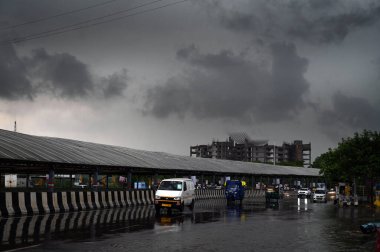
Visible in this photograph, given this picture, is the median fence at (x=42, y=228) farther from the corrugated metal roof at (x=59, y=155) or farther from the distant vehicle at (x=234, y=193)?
the distant vehicle at (x=234, y=193)

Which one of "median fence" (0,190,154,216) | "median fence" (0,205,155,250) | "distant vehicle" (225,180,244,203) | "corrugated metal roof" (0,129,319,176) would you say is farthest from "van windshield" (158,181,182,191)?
"distant vehicle" (225,180,244,203)

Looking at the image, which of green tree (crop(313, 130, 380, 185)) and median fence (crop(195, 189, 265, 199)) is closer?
green tree (crop(313, 130, 380, 185))

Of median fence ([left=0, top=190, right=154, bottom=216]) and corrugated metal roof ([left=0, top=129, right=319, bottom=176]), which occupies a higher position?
corrugated metal roof ([left=0, top=129, right=319, bottom=176])

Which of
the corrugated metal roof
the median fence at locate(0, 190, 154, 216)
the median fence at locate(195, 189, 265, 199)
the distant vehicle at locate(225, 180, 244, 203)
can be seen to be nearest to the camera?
the median fence at locate(0, 190, 154, 216)

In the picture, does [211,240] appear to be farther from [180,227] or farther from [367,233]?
[367,233]

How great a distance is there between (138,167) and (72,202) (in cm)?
1362

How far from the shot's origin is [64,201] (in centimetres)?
A: 2692

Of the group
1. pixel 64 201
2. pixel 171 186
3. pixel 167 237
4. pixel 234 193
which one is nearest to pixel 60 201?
pixel 64 201

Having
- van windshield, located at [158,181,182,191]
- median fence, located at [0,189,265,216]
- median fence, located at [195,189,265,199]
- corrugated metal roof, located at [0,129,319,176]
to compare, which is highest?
corrugated metal roof, located at [0,129,319,176]

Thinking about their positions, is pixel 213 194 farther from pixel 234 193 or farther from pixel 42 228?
pixel 42 228

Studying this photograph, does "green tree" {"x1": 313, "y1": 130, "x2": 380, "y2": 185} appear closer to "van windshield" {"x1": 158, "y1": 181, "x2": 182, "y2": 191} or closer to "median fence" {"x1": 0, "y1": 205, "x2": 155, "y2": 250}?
"van windshield" {"x1": 158, "y1": 181, "x2": 182, "y2": 191}

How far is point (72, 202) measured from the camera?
90.7 feet

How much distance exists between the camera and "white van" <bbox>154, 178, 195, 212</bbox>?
2833 centimetres

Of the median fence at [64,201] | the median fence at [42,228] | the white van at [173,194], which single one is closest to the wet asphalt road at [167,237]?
the median fence at [42,228]
